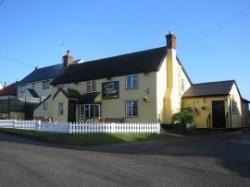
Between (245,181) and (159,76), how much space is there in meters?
24.3

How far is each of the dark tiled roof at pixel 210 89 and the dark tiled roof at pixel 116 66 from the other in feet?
17.4

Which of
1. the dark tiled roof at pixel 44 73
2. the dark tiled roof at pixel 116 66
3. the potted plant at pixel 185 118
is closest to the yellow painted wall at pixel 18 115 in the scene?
the dark tiled roof at pixel 44 73

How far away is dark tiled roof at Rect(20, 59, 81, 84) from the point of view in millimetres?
54838

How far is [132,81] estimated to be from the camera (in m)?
35.8

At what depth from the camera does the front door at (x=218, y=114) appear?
3412 centimetres

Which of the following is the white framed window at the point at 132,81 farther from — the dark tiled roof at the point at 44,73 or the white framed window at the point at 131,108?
the dark tiled roof at the point at 44,73

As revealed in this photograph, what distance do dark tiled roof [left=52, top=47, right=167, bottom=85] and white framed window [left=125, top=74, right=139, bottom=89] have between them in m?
0.44

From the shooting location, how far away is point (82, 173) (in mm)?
10914

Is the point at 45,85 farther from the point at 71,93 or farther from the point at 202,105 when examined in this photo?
the point at 202,105

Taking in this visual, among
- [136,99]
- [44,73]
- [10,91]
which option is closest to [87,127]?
[136,99]

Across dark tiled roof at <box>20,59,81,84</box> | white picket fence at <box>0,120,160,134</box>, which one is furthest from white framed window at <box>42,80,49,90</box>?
white picket fence at <box>0,120,160,134</box>

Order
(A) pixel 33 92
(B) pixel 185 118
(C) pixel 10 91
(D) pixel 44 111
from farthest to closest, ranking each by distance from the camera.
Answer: (C) pixel 10 91
(A) pixel 33 92
(D) pixel 44 111
(B) pixel 185 118

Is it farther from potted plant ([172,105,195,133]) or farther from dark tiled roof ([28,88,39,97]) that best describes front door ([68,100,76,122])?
dark tiled roof ([28,88,39,97])

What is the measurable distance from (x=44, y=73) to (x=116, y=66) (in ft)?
74.3
